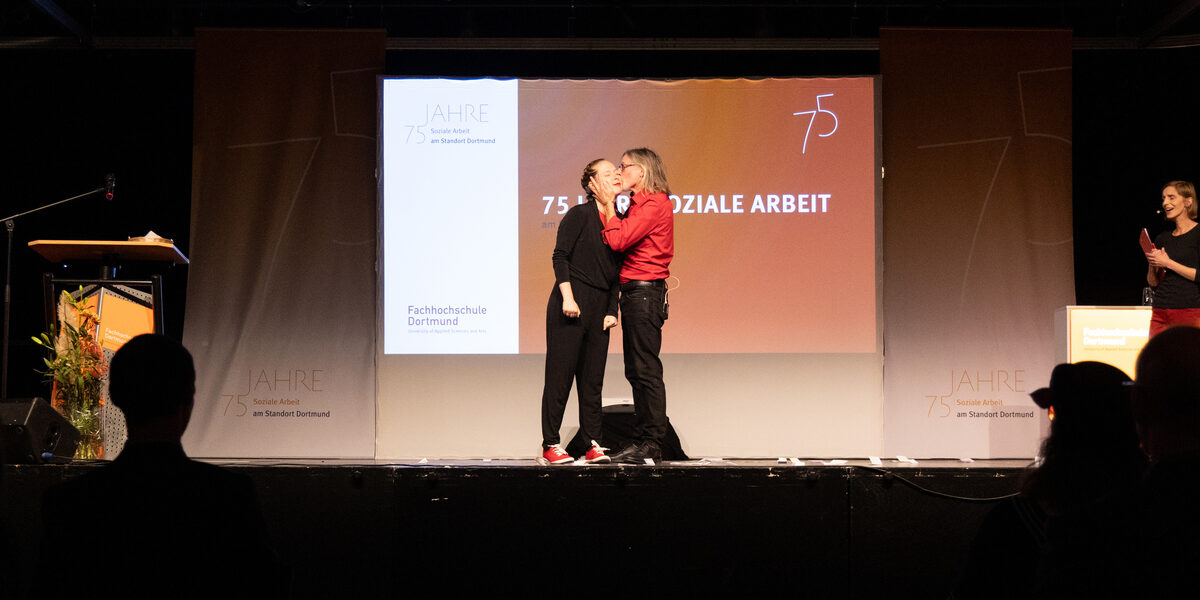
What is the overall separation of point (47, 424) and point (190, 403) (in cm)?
228

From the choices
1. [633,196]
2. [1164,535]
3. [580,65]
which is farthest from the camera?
[580,65]

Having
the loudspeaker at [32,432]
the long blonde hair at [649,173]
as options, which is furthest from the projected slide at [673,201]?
the loudspeaker at [32,432]

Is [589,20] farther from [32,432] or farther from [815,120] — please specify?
[32,432]

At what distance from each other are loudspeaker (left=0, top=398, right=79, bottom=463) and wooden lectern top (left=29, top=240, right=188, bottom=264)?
1.05 m

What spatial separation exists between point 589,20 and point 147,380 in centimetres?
506

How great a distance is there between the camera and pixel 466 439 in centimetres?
548

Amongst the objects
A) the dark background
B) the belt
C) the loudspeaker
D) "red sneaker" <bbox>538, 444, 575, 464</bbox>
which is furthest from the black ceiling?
the loudspeaker

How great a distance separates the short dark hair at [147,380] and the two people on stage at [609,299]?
2383 mm

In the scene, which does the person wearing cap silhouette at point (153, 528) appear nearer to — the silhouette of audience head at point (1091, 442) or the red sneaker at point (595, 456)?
the silhouette of audience head at point (1091, 442)

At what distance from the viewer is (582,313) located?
157 inches

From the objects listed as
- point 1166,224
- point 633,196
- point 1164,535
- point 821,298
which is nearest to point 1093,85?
point 1166,224

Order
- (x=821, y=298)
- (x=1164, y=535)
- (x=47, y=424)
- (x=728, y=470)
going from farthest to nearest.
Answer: (x=821, y=298) < (x=47, y=424) < (x=728, y=470) < (x=1164, y=535)

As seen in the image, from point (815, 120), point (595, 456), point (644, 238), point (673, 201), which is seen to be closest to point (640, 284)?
point (644, 238)

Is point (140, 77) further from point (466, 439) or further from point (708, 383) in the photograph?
point (708, 383)
